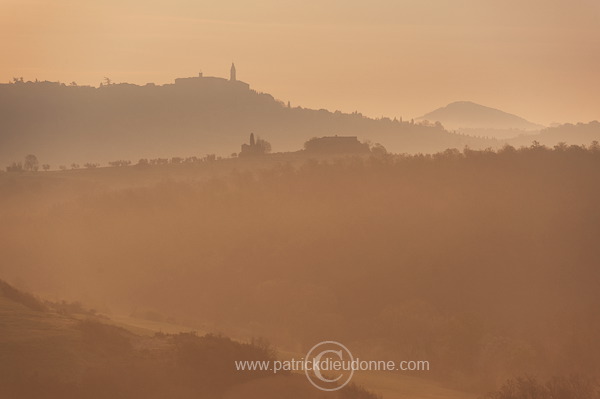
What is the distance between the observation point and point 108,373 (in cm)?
2173

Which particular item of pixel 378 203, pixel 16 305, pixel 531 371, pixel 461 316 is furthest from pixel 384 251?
pixel 16 305

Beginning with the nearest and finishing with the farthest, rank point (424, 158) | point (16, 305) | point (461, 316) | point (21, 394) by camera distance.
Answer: point (21, 394), point (16, 305), point (461, 316), point (424, 158)

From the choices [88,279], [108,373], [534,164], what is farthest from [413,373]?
[534,164]

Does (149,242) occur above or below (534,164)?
below

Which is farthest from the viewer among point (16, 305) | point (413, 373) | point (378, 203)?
point (378, 203)

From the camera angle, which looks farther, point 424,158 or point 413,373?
point 424,158

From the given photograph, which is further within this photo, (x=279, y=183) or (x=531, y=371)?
(x=279, y=183)

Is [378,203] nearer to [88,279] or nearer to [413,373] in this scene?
[88,279]

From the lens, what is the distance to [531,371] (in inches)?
1400

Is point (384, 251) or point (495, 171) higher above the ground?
point (495, 171)

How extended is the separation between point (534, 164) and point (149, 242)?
31051mm

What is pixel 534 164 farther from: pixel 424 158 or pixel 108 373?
pixel 108 373

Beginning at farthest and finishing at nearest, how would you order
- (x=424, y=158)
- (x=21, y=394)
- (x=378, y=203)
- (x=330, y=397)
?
(x=424, y=158) → (x=378, y=203) → (x=330, y=397) → (x=21, y=394)

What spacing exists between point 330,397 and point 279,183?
61.5 metres
